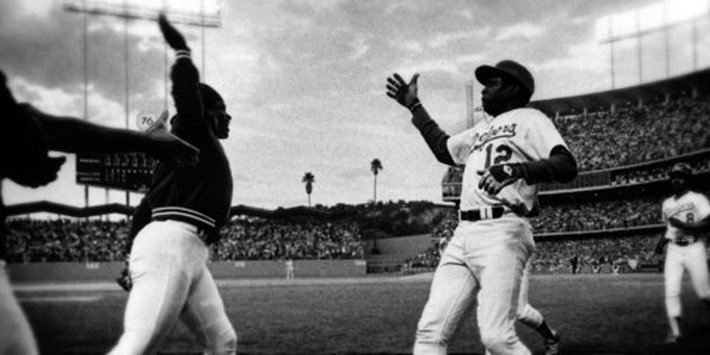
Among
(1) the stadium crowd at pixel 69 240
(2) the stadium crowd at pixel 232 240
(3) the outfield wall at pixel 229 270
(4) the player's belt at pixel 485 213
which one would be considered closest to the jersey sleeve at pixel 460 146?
(4) the player's belt at pixel 485 213

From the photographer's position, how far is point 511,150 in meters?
4.10

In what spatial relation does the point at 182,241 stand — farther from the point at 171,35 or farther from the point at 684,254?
the point at 684,254

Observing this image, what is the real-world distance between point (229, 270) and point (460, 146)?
24.5 metres

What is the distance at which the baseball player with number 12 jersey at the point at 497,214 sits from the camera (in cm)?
375

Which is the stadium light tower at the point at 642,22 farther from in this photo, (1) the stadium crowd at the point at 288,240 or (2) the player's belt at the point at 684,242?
(2) the player's belt at the point at 684,242

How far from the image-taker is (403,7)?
1833 cm

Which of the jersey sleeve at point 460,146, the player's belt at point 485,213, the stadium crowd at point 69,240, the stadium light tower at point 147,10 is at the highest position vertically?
the stadium light tower at point 147,10

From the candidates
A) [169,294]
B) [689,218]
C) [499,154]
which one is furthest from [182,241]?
[689,218]

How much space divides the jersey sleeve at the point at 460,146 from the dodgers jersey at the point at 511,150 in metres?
0.20

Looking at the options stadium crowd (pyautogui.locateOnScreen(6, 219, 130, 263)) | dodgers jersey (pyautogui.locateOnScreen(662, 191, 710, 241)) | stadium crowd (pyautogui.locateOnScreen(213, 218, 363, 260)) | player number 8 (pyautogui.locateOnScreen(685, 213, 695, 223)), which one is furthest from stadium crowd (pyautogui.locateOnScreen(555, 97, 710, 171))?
player number 8 (pyautogui.locateOnScreen(685, 213, 695, 223))

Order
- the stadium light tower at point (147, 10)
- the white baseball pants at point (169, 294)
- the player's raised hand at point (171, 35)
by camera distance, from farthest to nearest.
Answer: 1. the stadium light tower at point (147, 10)
2. the player's raised hand at point (171, 35)
3. the white baseball pants at point (169, 294)

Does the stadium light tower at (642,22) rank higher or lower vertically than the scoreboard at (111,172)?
higher

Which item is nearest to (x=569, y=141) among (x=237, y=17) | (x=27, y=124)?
(x=237, y=17)

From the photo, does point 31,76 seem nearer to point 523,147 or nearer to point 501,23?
point 523,147
